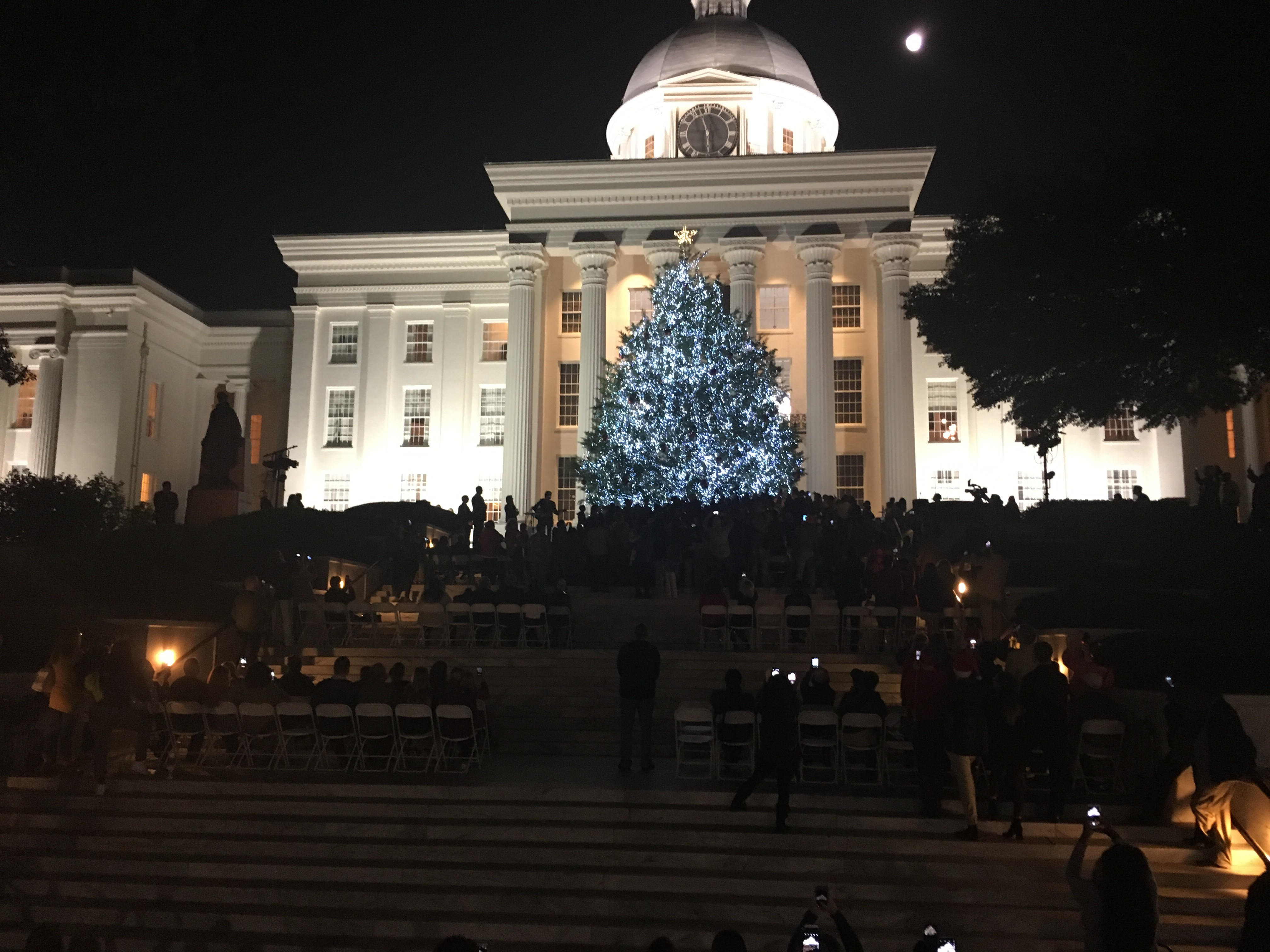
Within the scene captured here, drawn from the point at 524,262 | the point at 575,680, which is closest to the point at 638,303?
the point at 524,262

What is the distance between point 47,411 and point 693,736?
39.2m

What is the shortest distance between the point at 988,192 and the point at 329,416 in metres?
29.6

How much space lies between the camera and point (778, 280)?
4119cm

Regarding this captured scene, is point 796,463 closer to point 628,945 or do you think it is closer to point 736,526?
point 736,526

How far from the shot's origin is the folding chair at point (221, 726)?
12.9 m

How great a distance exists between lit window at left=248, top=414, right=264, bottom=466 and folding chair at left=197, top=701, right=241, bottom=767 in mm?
35491

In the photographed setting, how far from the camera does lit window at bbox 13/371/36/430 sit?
4475cm

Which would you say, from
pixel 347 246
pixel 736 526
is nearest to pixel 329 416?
pixel 347 246

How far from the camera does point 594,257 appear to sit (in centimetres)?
3922

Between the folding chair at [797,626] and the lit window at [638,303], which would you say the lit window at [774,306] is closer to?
the lit window at [638,303]

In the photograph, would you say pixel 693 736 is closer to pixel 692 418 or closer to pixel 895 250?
pixel 692 418

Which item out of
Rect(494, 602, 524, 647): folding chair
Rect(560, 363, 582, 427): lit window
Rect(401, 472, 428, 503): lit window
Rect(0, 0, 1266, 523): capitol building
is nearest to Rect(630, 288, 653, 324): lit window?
Rect(0, 0, 1266, 523): capitol building

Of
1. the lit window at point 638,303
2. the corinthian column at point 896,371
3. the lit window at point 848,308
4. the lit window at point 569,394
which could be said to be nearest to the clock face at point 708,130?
the lit window at point 638,303

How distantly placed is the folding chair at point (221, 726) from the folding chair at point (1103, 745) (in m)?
9.22
